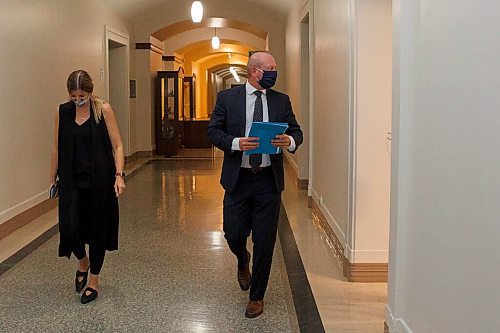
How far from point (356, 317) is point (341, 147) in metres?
1.81

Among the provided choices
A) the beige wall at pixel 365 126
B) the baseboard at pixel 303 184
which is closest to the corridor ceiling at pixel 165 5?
the baseboard at pixel 303 184

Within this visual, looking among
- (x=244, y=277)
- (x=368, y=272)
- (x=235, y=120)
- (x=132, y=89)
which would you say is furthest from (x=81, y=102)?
(x=132, y=89)

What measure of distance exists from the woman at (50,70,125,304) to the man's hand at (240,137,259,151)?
1023 mm

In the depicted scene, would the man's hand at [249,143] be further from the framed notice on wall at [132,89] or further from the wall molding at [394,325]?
the framed notice on wall at [132,89]

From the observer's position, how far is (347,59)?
16.6ft

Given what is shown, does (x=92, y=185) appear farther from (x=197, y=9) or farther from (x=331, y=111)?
(x=197, y=9)

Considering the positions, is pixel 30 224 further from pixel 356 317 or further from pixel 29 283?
pixel 356 317

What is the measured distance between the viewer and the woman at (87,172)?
4.33 meters

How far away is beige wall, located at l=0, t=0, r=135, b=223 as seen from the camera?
6.71 meters

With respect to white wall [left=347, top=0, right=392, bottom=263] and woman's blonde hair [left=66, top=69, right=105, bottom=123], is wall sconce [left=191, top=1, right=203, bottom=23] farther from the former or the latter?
woman's blonde hair [left=66, top=69, right=105, bottom=123]

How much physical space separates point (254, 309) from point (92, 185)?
53.4 inches

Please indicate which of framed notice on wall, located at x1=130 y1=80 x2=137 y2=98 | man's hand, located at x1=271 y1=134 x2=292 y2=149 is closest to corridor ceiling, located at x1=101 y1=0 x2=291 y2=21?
framed notice on wall, located at x1=130 y1=80 x2=137 y2=98

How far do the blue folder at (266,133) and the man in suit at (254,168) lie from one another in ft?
0.53

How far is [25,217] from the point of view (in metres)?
7.17
